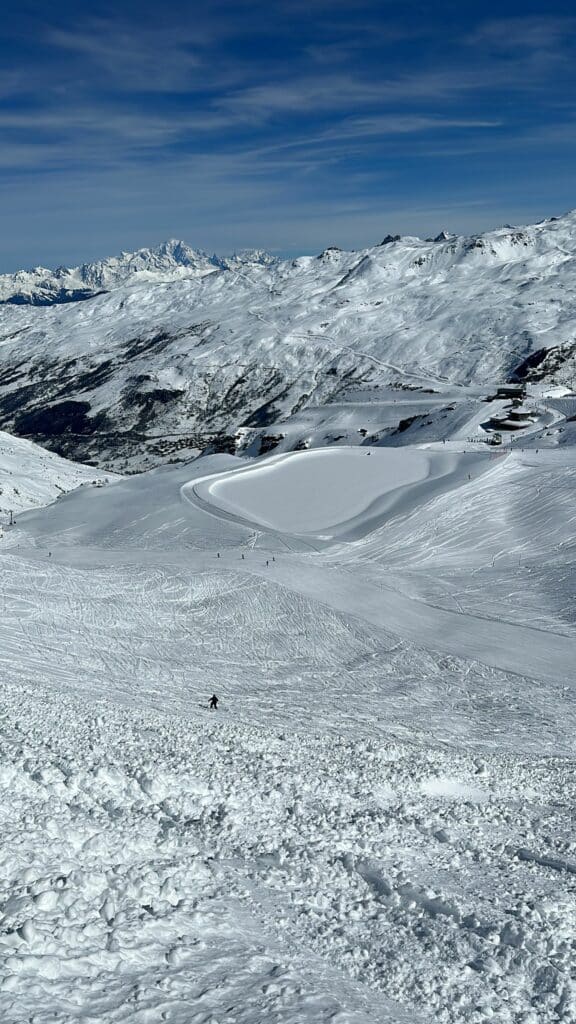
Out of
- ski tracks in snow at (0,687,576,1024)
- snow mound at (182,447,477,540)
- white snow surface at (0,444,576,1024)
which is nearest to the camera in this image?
ski tracks in snow at (0,687,576,1024)

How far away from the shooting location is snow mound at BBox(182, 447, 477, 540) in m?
64.6

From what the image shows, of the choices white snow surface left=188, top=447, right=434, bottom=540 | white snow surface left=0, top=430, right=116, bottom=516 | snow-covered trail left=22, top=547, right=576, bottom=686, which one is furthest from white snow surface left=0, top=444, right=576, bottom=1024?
white snow surface left=0, top=430, right=116, bottom=516

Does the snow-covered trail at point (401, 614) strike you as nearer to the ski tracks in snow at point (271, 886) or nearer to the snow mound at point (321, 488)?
the snow mound at point (321, 488)

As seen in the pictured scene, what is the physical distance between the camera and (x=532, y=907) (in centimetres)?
1380

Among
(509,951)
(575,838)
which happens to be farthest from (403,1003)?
(575,838)

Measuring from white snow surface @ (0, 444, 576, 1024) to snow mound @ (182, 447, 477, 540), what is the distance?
37.3 feet

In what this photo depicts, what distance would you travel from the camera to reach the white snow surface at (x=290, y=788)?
37.1 feet

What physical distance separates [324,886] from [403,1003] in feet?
10.3

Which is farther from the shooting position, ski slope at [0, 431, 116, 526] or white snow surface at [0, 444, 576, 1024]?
ski slope at [0, 431, 116, 526]

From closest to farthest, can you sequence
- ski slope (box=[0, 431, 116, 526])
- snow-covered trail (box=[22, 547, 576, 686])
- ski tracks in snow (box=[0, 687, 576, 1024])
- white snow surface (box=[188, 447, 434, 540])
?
1. ski tracks in snow (box=[0, 687, 576, 1024])
2. snow-covered trail (box=[22, 547, 576, 686])
3. white snow surface (box=[188, 447, 434, 540])
4. ski slope (box=[0, 431, 116, 526])

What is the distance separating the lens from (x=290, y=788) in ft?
60.4

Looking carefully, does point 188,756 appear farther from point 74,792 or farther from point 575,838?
point 575,838

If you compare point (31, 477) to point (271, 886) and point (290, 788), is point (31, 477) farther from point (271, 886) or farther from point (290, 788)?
point (271, 886)

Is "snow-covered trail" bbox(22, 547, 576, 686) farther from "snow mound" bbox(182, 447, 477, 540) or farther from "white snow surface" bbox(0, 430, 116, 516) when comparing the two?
"white snow surface" bbox(0, 430, 116, 516)
